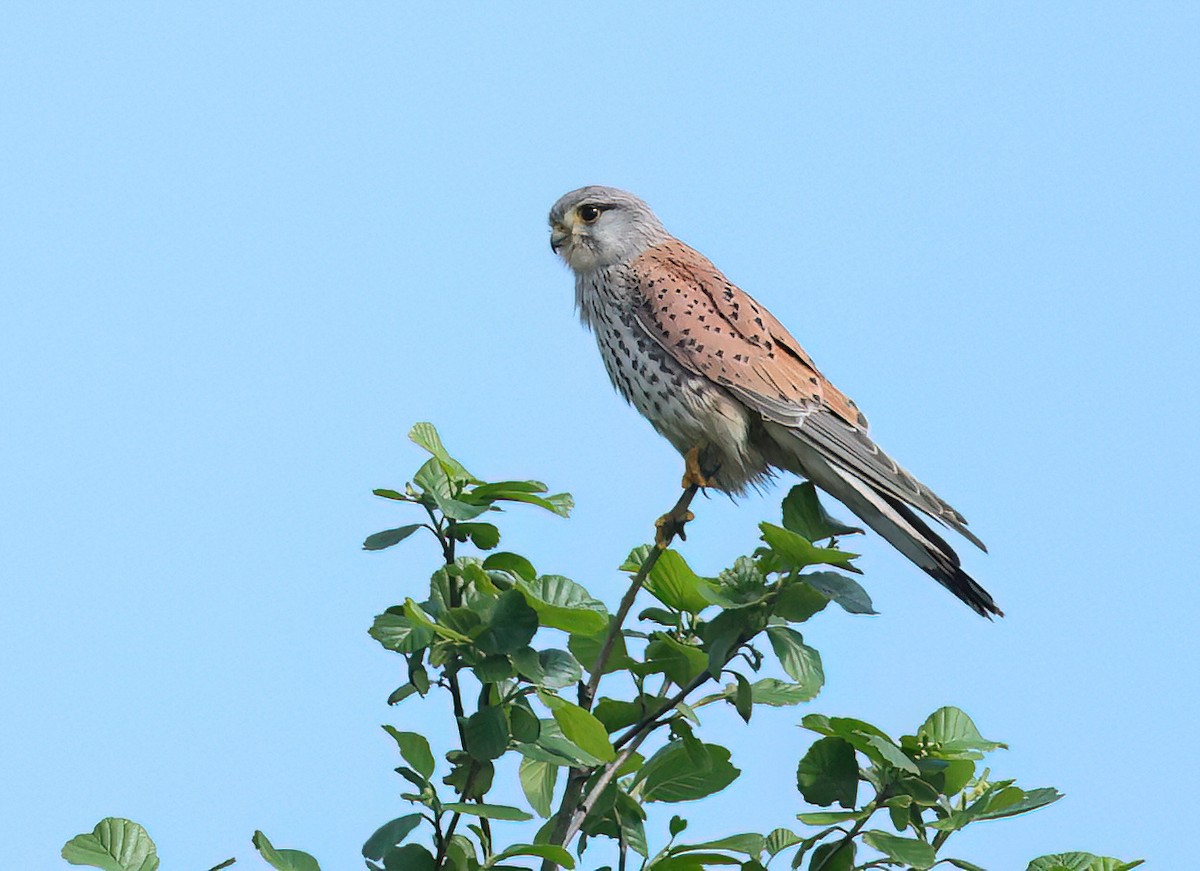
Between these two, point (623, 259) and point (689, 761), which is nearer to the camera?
point (689, 761)

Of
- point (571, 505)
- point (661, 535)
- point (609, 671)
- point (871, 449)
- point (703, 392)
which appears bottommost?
point (609, 671)

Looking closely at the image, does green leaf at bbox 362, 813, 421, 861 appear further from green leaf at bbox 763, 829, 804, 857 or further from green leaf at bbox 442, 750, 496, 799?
green leaf at bbox 763, 829, 804, 857

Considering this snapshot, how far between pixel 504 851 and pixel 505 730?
7.9 inches

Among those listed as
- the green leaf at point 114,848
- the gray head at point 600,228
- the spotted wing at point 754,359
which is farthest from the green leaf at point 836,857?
the gray head at point 600,228

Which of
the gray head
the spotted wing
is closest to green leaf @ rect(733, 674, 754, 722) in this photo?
the spotted wing

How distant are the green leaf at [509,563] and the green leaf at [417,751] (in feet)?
1.11

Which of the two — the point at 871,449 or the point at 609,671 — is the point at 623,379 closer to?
the point at 871,449

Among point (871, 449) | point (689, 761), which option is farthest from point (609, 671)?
point (871, 449)

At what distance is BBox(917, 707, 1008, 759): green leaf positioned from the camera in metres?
2.56

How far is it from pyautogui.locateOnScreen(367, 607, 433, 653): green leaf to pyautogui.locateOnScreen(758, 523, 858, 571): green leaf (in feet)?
1.99

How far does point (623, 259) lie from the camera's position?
14.7 ft

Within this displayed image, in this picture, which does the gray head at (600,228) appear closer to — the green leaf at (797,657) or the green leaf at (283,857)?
the green leaf at (797,657)

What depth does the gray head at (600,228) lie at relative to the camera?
4523mm

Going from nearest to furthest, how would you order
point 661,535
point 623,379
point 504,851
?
point 504,851
point 661,535
point 623,379
